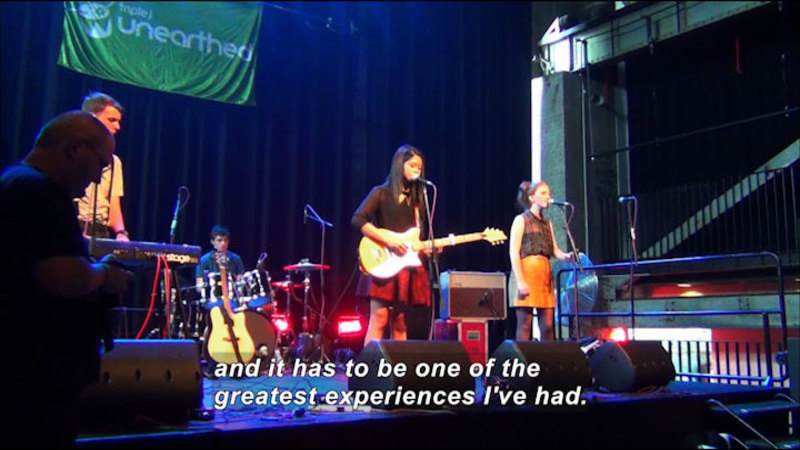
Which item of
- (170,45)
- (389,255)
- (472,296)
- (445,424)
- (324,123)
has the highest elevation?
(170,45)

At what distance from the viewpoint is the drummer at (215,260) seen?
707cm

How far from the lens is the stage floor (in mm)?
2764

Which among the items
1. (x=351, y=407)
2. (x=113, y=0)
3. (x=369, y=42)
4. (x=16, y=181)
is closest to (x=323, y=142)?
(x=369, y=42)

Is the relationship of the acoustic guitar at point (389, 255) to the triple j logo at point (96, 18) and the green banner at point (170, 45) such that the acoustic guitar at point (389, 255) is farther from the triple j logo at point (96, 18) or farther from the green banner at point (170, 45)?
the triple j logo at point (96, 18)

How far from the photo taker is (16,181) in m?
1.97

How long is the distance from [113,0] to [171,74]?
96 centimetres

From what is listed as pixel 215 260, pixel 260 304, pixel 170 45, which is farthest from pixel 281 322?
pixel 170 45

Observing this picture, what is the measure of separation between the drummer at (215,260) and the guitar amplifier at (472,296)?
208cm

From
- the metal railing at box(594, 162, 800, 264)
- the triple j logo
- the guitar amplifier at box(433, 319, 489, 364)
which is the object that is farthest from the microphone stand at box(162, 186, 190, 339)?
the metal railing at box(594, 162, 800, 264)

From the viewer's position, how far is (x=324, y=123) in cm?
914

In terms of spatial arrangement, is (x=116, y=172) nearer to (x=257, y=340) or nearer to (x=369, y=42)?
(x=257, y=340)

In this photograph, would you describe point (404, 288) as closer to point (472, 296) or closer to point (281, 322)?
point (472, 296)

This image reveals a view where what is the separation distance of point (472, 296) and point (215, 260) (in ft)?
8.83

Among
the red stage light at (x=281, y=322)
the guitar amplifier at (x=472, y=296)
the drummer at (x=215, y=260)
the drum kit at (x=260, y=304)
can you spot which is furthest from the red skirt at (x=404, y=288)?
the red stage light at (x=281, y=322)
